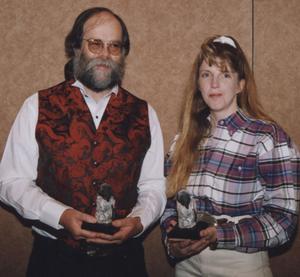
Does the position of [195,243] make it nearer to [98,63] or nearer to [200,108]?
[200,108]

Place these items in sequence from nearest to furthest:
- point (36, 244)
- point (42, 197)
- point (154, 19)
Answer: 1. point (42, 197)
2. point (36, 244)
3. point (154, 19)

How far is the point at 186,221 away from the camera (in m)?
1.48

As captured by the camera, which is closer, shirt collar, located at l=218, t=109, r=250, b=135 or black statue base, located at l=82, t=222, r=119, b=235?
black statue base, located at l=82, t=222, r=119, b=235

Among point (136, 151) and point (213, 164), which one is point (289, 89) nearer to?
point (213, 164)

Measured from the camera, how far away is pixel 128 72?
2.26 metres

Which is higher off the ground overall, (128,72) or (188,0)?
(188,0)

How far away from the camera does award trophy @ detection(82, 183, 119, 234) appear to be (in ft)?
4.58

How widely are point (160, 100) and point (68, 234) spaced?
100 cm

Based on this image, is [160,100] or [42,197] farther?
[160,100]

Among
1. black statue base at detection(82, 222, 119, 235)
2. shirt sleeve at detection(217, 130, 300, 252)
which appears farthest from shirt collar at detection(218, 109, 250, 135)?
black statue base at detection(82, 222, 119, 235)

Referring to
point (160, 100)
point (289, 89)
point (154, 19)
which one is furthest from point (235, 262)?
point (154, 19)

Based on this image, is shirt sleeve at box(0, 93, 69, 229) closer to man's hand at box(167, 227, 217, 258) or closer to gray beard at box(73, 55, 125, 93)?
gray beard at box(73, 55, 125, 93)

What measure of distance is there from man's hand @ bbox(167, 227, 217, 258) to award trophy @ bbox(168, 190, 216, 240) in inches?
1.0

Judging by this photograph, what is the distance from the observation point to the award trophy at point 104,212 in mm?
1395
